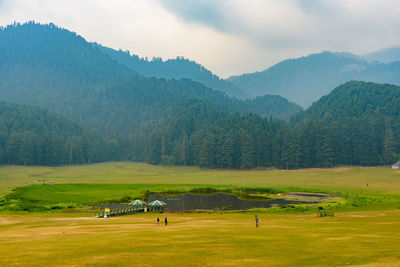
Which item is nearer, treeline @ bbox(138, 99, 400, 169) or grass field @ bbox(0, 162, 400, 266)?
grass field @ bbox(0, 162, 400, 266)

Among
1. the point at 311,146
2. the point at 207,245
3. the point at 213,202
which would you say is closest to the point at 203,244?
the point at 207,245

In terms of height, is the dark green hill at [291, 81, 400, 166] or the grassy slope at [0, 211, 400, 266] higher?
the dark green hill at [291, 81, 400, 166]

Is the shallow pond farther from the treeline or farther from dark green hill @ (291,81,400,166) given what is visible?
dark green hill @ (291,81,400,166)

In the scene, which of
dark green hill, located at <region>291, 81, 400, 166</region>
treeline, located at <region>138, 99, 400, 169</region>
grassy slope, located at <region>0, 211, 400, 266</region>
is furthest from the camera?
treeline, located at <region>138, 99, 400, 169</region>

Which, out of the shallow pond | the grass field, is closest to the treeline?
the shallow pond

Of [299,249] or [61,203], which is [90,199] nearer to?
[61,203]

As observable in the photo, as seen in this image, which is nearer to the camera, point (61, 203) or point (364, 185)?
point (61, 203)

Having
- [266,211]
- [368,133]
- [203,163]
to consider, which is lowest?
[266,211]

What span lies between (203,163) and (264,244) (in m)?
148

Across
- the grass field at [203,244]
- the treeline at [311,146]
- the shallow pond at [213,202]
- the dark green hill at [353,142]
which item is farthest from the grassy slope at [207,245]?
the dark green hill at [353,142]

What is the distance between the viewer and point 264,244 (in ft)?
99.6

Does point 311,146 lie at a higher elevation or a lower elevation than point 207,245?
higher

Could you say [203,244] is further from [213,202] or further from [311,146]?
[311,146]

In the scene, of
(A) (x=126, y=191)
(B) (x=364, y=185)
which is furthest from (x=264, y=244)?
(B) (x=364, y=185)
